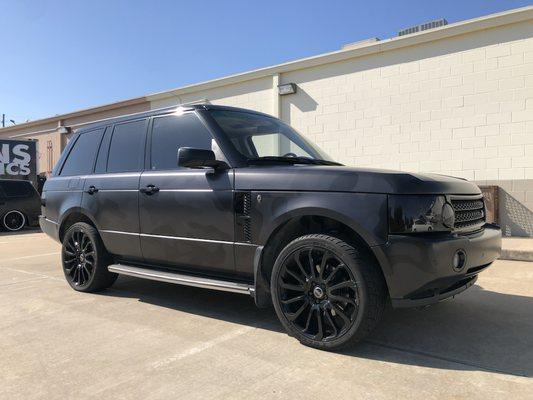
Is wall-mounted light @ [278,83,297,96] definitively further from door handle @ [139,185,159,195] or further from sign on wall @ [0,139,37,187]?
sign on wall @ [0,139,37,187]

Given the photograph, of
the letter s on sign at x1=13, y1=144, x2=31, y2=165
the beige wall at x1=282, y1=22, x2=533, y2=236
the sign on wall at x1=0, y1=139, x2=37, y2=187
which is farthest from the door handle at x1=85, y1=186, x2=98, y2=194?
the letter s on sign at x1=13, y1=144, x2=31, y2=165

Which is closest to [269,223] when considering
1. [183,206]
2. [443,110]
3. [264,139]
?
[183,206]

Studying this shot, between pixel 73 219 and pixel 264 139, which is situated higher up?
pixel 264 139

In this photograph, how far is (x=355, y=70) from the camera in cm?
1152

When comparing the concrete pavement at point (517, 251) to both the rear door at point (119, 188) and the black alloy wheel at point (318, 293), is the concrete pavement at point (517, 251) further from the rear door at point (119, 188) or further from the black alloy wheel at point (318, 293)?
the rear door at point (119, 188)

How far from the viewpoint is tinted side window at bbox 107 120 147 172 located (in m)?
4.91

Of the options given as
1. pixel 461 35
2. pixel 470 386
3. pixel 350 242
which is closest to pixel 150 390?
pixel 350 242

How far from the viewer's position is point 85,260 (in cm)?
534

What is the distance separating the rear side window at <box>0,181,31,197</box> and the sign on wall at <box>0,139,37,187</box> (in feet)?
8.72

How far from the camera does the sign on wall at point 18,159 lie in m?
16.8

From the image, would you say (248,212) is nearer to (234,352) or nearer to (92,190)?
(234,352)

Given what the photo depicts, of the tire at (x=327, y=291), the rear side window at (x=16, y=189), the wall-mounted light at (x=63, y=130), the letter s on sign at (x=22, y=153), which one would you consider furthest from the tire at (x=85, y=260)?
the wall-mounted light at (x=63, y=130)

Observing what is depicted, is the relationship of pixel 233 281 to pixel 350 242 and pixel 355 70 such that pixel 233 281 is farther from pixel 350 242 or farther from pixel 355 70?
pixel 355 70

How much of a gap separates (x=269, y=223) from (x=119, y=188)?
6.50 ft
